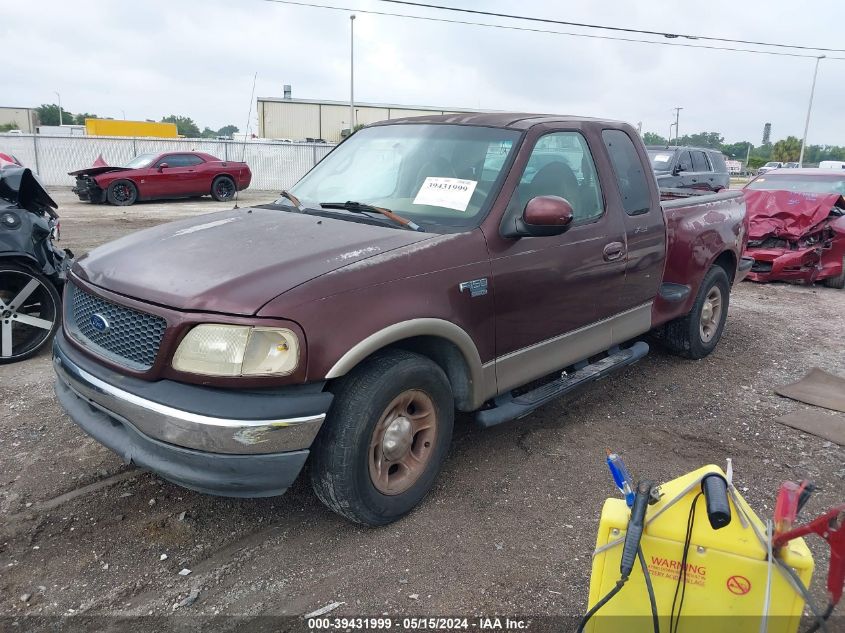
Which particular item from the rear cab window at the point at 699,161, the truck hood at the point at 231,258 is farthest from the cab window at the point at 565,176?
the rear cab window at the point at 699,161

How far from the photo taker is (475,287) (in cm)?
330

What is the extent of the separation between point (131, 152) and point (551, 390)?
2511 cm

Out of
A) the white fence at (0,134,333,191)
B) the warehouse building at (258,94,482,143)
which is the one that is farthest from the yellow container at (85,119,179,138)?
the white fence at (0,134,333,191)

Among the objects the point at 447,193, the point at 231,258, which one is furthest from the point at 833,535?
the point at 231,258

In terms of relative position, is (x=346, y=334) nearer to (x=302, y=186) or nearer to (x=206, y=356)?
(x=206, y=356)

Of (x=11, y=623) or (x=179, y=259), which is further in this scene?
(x=179, y=259)

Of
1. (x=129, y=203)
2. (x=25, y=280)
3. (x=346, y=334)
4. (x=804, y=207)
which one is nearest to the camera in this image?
(x=346, y=334)

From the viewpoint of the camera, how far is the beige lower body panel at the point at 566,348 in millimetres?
3639

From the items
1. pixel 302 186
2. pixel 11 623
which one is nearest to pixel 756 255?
pixel 302 186

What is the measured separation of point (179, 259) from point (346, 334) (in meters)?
0.89

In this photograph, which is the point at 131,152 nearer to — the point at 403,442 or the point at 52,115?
the point at 403,442

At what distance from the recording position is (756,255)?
31.6 ft

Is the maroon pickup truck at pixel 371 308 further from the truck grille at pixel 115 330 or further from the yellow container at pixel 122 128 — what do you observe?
the yellow container at pixel 122 128

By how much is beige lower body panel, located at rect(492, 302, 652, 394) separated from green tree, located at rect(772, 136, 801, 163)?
82.4 meters
